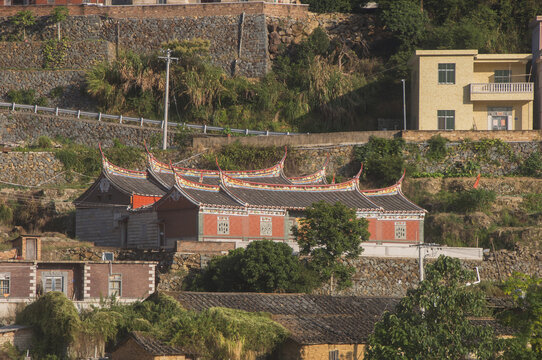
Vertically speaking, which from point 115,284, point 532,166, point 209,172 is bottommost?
point 115,284

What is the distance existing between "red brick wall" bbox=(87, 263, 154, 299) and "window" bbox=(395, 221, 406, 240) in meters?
16.3

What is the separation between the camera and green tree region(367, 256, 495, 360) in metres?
32.7

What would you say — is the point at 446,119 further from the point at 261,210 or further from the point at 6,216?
the point at 6,216

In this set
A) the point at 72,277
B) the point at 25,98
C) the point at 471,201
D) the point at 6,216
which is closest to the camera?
the point at 72,277

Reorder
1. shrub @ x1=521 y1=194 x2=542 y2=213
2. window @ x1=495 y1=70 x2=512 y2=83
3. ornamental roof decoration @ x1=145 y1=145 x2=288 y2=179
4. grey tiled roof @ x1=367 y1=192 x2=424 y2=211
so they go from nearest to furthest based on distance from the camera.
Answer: grey tiled roof @ x1=367 y1=192 x2=424 y2=211
ornamental roof decoration @ x1=145 y1=145 x2=288 y2=179
shrub @ x1=521 y1=194 x2=542 y2=213
window @ x1=495 y1=70 x2=512 y2=83

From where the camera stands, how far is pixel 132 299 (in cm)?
4425

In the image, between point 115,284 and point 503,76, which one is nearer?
point 115,284

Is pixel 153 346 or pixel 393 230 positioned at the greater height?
pixel 393 230

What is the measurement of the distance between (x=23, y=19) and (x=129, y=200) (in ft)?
101

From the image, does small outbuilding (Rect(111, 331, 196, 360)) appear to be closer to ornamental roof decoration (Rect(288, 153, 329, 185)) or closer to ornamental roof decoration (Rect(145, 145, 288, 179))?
ornamental roof decoration (Rect(145, 145, 288, 179))

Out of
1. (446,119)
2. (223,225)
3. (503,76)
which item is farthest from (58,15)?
(223,225)

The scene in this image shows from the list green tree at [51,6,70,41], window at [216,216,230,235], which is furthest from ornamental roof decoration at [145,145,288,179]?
green tree at [51,6,70,41]

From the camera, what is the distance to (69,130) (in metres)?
73.4

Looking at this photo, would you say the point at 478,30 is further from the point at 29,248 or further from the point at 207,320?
the point at 207,320
